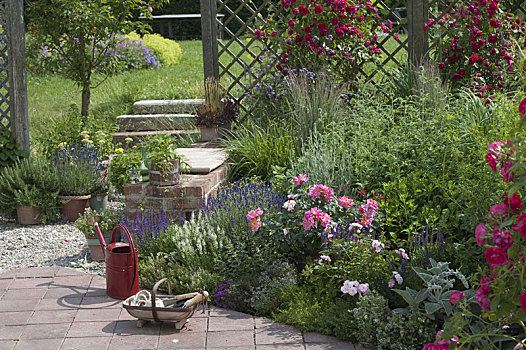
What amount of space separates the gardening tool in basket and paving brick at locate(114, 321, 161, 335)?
32 mm

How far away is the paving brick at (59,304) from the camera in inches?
154

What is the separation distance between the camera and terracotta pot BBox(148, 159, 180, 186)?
4797 mm

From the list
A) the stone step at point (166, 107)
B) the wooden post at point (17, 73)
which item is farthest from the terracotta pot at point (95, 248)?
the stone step at point (166, 107)

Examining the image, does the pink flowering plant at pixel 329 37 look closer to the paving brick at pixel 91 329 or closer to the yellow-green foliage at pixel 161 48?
the paving brick at pixel 91 329

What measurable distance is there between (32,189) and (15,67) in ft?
5.25

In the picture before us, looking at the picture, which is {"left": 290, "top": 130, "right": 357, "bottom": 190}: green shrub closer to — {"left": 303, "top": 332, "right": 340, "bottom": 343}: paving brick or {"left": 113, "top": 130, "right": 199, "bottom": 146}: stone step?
{"left": 303, "top": 332, "right": 340, "bottom": 343}: paving brick

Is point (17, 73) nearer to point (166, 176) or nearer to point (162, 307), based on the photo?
point (166, 176)

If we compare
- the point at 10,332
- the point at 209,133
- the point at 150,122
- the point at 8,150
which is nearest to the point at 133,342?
the point at 10,332

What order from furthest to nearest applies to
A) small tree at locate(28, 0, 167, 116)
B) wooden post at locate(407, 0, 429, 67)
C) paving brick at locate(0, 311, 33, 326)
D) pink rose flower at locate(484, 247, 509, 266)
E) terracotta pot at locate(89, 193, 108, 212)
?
wooden post at locate(407, 0, 429, 67), small tree at locate(28, 0, 167, 116), terracotta pot at locate(89, 193, 108, 212), paving brick at locate(0, 311, 33, 326), pink rose flower at locate(484, 247, 509, 266)

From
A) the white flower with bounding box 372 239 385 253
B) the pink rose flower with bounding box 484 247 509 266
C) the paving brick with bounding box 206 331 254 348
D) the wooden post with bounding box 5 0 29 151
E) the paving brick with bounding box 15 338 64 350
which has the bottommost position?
the paving brick with bounding box 15 338 64 350

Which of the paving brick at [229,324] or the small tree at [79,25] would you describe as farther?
the small tree at [79,25]

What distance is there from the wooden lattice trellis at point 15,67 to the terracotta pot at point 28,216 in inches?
45.7

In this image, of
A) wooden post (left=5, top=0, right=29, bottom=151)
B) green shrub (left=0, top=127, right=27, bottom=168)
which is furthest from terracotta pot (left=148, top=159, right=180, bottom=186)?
wooden post (left=5, top=0, right=29, bottom=151)

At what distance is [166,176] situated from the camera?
15.7 ft
